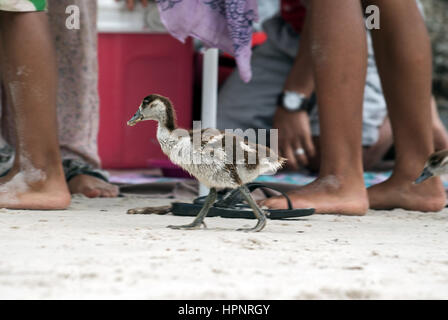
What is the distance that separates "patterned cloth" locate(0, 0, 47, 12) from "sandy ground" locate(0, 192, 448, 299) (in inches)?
24.6

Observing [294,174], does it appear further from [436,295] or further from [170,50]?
[436,295]

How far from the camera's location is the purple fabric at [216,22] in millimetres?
2375

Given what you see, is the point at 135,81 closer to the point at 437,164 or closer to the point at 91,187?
the point at 91,187

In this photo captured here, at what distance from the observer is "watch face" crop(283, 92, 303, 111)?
3.74 meters

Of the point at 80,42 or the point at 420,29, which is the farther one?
the point at 80,42

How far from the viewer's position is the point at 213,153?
1.59 metres

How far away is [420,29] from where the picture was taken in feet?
7.81

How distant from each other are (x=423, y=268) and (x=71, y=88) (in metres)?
2.05

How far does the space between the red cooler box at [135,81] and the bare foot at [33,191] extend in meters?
2.10

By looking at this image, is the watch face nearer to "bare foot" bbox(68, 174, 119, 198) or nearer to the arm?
the arm

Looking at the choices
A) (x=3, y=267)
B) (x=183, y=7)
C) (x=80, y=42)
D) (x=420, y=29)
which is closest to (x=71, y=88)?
(x=80, y=42)
